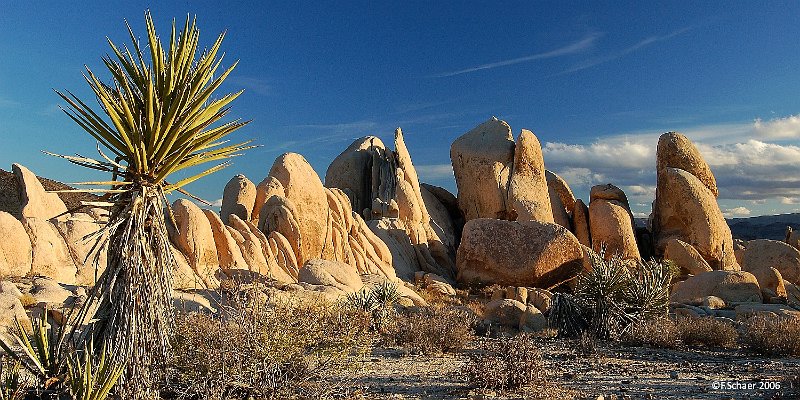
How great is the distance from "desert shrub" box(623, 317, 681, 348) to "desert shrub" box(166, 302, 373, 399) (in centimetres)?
845

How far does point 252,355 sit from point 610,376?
243 inches

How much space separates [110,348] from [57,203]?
651 inches

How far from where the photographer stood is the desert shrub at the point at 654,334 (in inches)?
528

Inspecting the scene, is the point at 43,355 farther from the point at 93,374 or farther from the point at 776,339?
the point at 776,339

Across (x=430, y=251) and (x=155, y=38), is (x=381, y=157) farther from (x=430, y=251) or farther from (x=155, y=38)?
(x=155, y=38)

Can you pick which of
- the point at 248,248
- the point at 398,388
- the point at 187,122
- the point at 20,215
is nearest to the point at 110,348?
the point at 187,122

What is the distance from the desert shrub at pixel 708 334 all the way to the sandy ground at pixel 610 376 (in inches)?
26.3

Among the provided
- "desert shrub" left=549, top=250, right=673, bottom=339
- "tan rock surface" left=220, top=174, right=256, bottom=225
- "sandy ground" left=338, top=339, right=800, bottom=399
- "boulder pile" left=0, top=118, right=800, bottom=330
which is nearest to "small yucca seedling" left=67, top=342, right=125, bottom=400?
"sandy ground" left=338, top=339, right=800, bottom=399

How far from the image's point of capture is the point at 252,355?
7.38m

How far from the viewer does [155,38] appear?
6.84m

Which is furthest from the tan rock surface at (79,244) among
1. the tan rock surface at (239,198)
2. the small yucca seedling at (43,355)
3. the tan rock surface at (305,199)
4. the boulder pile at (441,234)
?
the small yucca seedling at (43,355)

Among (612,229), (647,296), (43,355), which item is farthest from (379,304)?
(612,229)

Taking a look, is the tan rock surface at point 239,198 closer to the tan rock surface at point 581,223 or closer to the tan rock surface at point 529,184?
the tan rock surface at point 529,184

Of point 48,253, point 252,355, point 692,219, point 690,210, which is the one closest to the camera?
point 252,355
